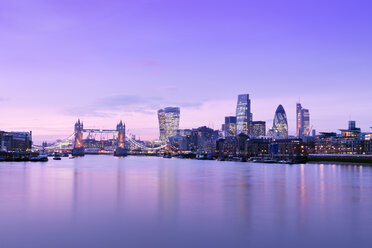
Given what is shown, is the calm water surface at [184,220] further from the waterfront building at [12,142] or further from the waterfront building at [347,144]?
the waterfront building at [12,142]

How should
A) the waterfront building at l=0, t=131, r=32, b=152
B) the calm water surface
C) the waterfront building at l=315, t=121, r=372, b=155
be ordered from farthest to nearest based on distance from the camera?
the waterfront building at l=0, t=131, r=32, b=152
the waterfront building at l=315, t=121, r=372, b=155
the calm water surface

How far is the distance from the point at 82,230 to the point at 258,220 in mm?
8976

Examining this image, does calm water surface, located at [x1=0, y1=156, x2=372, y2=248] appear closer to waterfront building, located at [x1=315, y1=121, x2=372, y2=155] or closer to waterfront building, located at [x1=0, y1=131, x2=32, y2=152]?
waterfront building, located at [x1=315, y1=121, x2=372, y2=155]

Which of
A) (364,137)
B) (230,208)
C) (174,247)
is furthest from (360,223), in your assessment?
(364,137)

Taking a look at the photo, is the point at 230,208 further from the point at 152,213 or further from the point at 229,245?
the point at 229,245

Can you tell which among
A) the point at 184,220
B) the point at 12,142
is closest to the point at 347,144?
the point at 184,220

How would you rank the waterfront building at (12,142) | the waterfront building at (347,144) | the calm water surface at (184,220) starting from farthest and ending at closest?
the waterfront building at (12,142) < the waterfront building at (347,144) < the calm water surface at (184,220)

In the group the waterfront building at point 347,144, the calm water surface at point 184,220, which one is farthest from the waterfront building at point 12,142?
the calm water surface at point 184,220

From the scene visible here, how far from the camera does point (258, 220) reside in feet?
66.9

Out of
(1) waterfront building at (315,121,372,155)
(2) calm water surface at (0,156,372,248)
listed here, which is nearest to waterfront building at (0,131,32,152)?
(1) waterfront building at (315,121,372,155)

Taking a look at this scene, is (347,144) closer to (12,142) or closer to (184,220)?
(184,220)

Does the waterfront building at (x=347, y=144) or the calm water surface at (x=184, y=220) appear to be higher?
the waterfront building at (x=347, y=144)

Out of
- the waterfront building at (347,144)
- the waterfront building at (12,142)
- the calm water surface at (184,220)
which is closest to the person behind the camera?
the calm water surface at (184,220)

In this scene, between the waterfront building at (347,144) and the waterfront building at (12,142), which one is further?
the waterfront building at (12,142)
